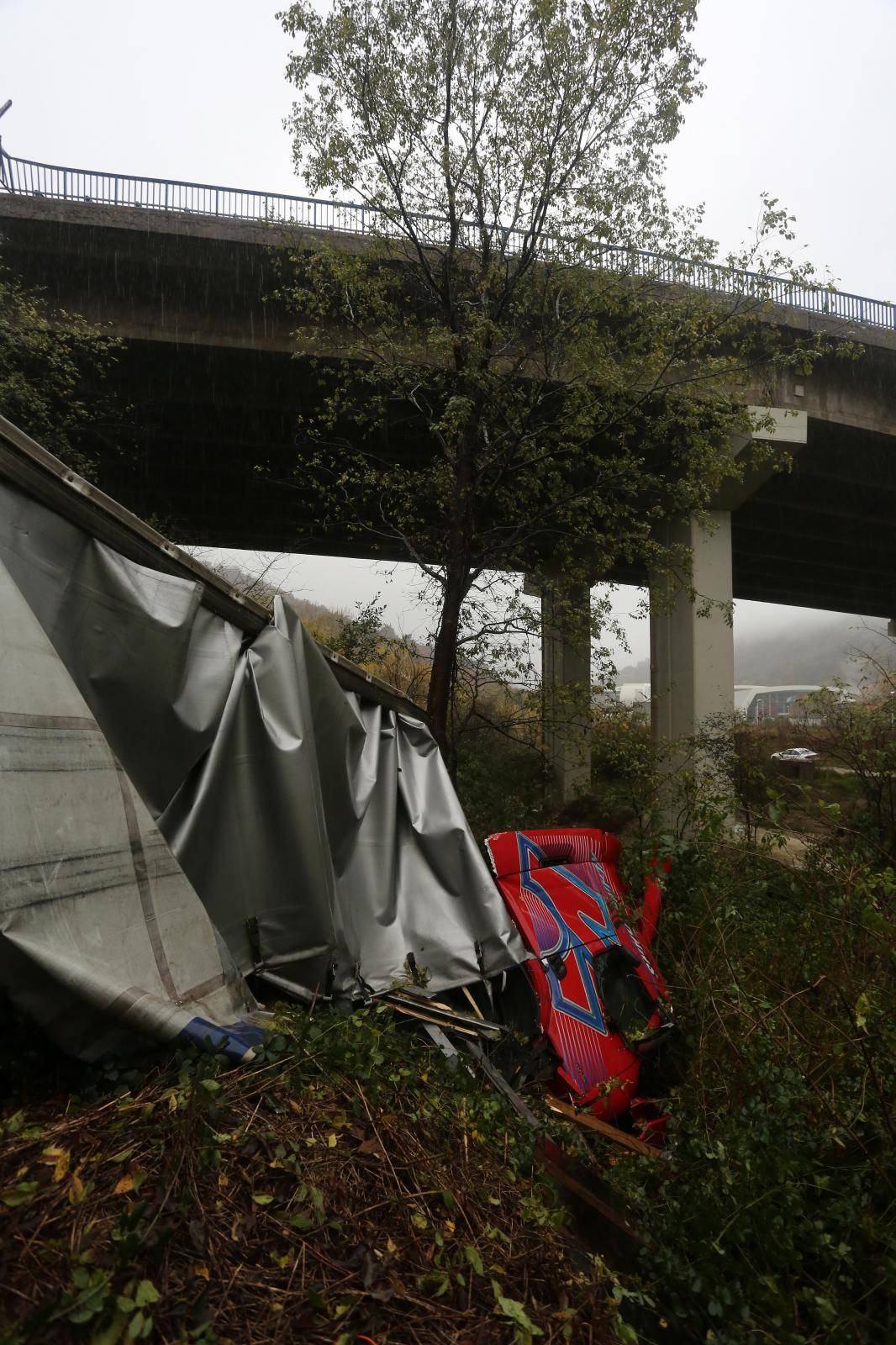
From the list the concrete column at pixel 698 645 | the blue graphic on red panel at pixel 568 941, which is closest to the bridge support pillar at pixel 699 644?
the concrete column at pixel 698 645

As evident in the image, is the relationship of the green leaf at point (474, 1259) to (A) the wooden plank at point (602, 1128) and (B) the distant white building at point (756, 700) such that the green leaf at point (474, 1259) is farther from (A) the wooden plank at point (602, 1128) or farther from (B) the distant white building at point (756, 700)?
(B) the distant white building at point (756, 700)

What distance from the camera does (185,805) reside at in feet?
12.4

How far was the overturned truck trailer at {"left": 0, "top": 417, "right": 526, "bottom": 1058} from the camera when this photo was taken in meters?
2.60

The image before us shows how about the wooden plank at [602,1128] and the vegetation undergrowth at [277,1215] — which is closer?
the vegetation undergrowth at [277,1215]

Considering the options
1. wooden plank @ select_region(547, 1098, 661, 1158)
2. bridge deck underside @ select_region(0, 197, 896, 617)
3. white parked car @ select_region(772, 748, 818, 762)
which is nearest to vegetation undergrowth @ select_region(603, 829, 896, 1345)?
wooden plank @ select_region(547, 1098, 661, 1158)

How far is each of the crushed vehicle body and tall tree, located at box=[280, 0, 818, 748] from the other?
483 centimetres

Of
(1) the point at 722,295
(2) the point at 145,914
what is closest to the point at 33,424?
(1) the point at 722,295

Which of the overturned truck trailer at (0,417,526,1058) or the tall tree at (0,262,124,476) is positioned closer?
the overturned truck trailer at (0,417,526,1058)

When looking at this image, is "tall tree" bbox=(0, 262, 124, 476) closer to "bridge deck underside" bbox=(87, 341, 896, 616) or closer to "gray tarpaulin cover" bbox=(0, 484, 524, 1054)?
"bridge deck underside" bbox=(87, 341, 896, 616)

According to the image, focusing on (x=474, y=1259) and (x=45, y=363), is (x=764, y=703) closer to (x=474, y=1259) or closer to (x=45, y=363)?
(x=45, y=363)

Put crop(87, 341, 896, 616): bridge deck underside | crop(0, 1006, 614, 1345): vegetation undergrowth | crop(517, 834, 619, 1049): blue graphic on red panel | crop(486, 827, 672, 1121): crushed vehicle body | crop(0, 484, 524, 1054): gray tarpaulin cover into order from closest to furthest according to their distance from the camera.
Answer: crop(0, 1006, 614, 1345): vegetation undergrowth
crop(0, 484, 524, 1054): gray tarpaulin cover
crop(486, 827, 672, 1121): crushed vehicle body
crop(517, 834, 619, 1049): blue graphic on red panel
crop(87, 341, 896, 616): bridge deck underside

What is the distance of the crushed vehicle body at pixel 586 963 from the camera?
4117 mm

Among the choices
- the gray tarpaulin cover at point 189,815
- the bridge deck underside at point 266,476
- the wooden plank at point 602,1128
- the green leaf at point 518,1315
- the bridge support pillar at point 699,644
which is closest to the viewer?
the green leaf at point 518,1315

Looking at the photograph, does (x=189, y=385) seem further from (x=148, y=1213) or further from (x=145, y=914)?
(x=148, y=1213)
